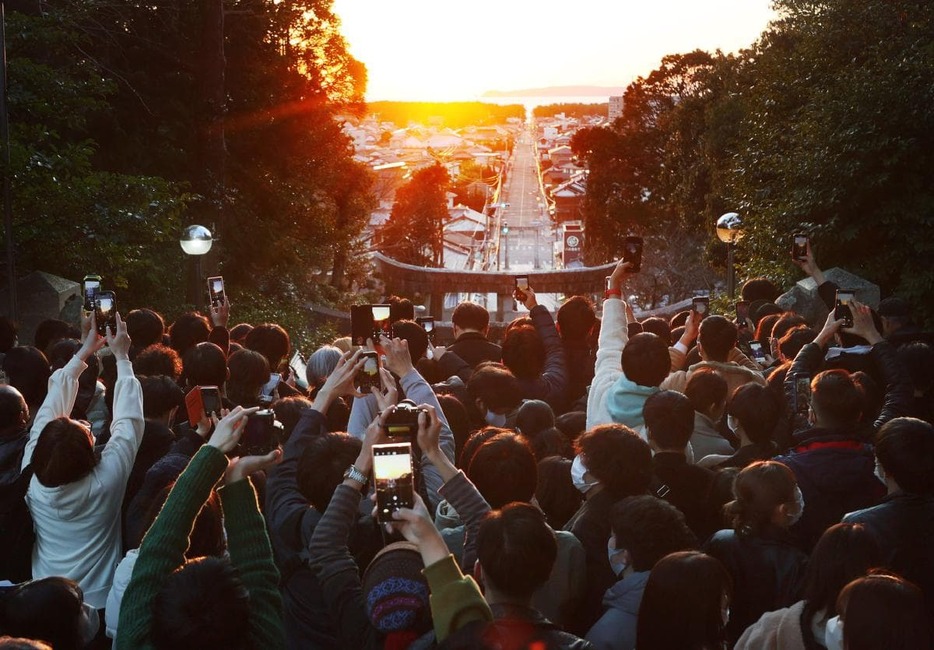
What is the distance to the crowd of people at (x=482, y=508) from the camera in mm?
3197

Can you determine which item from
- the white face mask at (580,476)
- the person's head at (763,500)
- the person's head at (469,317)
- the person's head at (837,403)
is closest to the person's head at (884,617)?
the person's head at (763,500)

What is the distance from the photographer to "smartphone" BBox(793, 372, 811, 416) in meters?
5.76

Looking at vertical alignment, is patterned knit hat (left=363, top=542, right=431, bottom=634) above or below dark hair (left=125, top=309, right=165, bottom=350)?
above

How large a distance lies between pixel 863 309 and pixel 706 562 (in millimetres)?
3790

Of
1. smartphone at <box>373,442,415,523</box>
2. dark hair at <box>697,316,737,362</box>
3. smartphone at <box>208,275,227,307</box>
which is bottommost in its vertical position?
smartphone at <box>208,275,227,307</box>

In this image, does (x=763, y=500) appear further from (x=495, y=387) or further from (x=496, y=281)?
(x=496, y=281)

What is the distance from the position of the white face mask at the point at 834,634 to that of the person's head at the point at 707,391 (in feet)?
8.29

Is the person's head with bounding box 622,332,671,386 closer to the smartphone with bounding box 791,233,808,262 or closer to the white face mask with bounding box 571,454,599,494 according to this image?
the white face mask with bounding box 571,454,599,494

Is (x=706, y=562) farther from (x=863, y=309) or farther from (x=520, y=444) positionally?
(x=863, y=309)

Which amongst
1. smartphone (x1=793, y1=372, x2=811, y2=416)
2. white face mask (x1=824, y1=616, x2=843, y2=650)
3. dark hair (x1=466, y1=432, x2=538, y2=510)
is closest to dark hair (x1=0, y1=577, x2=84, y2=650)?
dark hair (x1=466, y1=432, x2=538, y2=510)

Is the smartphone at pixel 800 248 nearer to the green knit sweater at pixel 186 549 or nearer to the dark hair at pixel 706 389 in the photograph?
the dark hair at pixel 706 389

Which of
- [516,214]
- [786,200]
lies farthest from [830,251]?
[516,214]

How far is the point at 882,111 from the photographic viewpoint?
13.1m

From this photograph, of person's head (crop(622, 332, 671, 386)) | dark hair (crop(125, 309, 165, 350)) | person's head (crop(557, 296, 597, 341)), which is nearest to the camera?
person's head (crop(622, 332, 671, 386))
